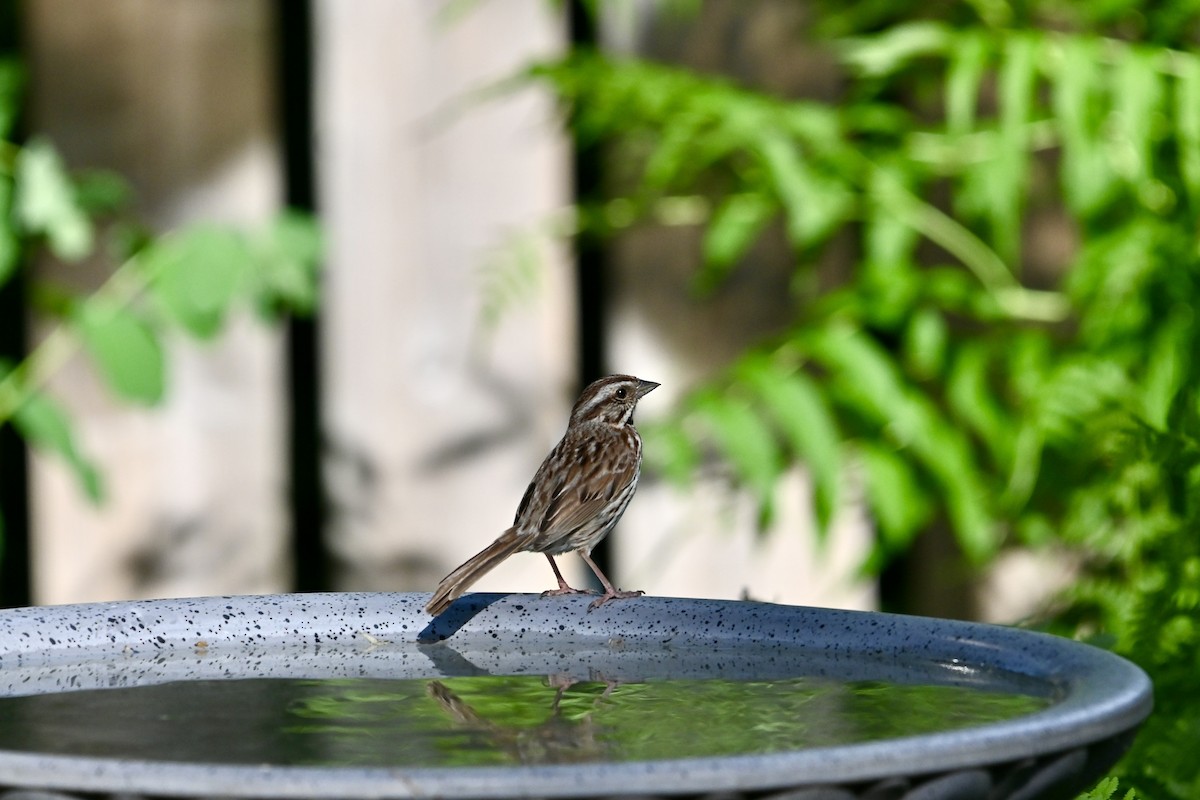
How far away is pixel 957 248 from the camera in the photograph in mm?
4211

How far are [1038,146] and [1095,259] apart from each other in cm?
81

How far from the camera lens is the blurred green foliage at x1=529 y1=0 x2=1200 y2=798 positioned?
3.63 metres

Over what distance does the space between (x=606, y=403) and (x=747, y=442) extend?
341 mm

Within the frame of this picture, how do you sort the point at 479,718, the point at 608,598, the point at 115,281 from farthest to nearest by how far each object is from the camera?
the point at 115,281 → the point at 608,598 → the point at 479,718

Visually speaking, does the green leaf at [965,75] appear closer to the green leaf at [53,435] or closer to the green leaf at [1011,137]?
the green leaf at [1011,137]

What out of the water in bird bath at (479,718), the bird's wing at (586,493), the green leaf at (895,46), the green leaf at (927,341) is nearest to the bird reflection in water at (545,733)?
the water in bird bath at (479,718)

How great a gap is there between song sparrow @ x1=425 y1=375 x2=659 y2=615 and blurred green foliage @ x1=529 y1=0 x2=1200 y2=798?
277mm

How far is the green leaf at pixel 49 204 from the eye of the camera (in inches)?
152

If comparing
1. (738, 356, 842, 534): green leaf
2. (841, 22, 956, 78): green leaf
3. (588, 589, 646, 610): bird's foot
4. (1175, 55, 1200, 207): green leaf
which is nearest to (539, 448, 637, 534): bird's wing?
(588, 589, 646, 610): bird's foot

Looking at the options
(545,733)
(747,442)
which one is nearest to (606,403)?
(747,442)

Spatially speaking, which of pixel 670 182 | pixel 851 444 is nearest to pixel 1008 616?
pixel 851 444

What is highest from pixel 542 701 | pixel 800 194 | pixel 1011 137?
pixel 1011 137

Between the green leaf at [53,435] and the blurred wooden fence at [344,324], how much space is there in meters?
0.41

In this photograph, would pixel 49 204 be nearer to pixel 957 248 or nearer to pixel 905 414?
pixel 905 414
